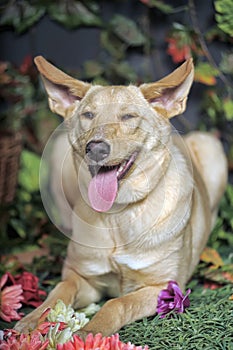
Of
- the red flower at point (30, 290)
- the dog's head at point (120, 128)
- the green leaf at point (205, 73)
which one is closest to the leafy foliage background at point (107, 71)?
the green leaf at point (205, 73)

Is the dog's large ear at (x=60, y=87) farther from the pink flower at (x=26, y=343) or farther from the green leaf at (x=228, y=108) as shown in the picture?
the green leaf at (x=228, y=108)

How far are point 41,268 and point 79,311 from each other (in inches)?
16.4

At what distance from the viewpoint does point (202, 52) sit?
9.90ft


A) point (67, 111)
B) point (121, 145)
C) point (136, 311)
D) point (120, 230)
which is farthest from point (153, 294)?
point (67, 111)

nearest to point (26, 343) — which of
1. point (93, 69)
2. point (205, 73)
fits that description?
point (205, 73)

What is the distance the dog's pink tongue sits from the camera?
192cm

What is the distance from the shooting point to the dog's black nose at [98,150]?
6.02 ft

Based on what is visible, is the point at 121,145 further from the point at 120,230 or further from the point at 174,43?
the point at 174,43

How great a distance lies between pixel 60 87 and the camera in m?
2.10

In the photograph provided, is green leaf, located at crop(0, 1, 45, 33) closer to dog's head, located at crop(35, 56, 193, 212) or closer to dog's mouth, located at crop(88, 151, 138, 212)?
dog's head, located at crop(35, 56, 193, 212)

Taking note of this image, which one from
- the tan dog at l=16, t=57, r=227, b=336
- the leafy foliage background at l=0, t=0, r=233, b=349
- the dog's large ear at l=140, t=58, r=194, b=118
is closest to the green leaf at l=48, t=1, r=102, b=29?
the leafy foliage background at l=0, t=0, r=233, b=349

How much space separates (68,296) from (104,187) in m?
0.42

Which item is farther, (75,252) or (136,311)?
(75,252)

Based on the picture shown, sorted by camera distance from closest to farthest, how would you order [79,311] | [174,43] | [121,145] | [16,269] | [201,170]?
1. [121,145]
2. [79,311]
3. [16,269]
4. [201,170]
5. [174,43]
